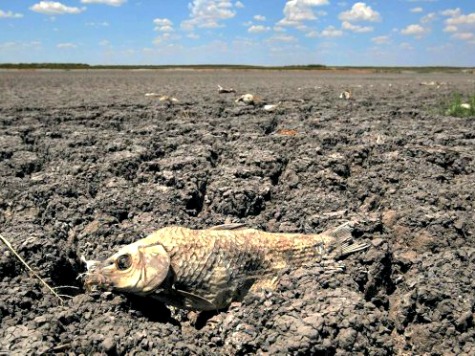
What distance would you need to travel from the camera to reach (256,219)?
3.83 m

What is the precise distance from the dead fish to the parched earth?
12 cm

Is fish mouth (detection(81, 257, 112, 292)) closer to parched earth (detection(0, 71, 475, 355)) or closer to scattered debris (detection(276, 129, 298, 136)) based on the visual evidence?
parched earth (detection(0, 71, 475, 355))

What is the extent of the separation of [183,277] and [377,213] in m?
1.89

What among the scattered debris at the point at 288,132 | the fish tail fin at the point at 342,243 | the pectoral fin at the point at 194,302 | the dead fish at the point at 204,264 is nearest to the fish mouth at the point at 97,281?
the dead fish at the point at 204,264

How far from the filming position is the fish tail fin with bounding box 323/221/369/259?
2941 mm

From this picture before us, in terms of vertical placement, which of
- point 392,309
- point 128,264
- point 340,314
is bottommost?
point 392,309

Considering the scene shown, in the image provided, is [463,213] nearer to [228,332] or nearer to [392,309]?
[392,309]

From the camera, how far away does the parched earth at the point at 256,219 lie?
7.57 feet

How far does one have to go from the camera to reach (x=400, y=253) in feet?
10.5

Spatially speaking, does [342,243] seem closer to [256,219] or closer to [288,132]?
[256,219]

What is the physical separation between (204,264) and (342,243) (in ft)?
3.01

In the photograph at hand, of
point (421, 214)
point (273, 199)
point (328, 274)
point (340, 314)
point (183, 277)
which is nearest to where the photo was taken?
point (340, 314)

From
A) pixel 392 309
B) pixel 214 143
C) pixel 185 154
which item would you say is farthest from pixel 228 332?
pixel 214 143

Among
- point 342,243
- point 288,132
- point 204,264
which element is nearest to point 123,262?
point 204,264
